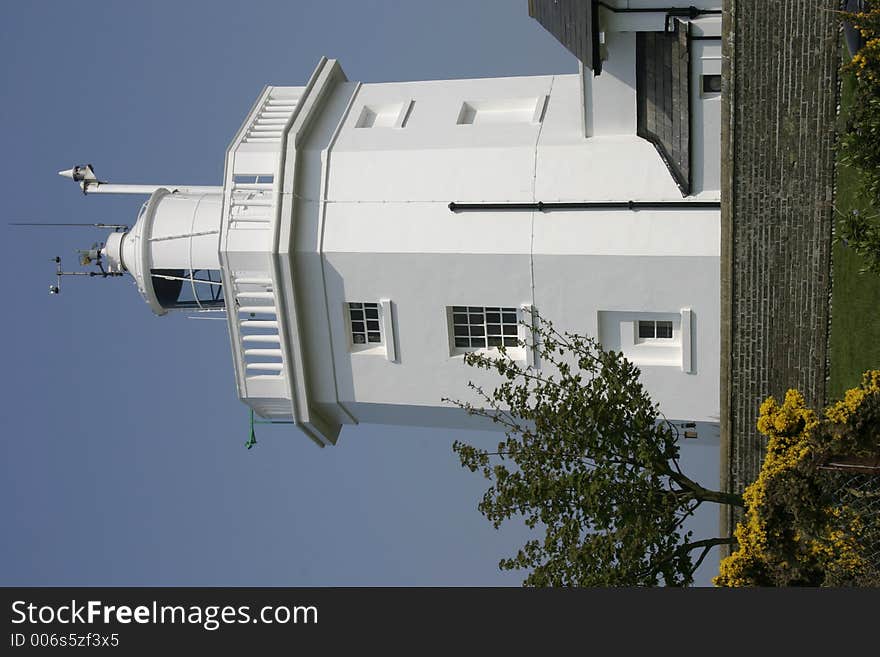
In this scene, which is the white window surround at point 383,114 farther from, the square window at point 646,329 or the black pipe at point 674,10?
the square window at point 646,329

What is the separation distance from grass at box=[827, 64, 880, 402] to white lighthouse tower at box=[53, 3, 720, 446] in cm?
237

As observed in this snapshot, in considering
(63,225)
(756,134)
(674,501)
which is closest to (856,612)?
(674,501)

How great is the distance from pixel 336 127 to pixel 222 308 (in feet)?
17.3

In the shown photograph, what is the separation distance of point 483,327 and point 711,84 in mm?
7215

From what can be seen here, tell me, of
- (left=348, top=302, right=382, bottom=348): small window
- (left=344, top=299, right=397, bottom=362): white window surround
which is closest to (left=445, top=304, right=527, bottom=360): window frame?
(left=344, top=299, right=397, bottom=362): white window surround

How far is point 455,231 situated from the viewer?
22938 millimetres

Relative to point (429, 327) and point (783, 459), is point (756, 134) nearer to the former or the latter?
point (783, 459)

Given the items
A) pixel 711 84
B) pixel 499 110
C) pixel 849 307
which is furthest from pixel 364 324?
pixel 849 307

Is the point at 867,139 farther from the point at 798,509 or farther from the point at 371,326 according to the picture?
the point at 371,326

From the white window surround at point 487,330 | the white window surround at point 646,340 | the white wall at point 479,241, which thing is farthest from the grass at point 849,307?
the white window surround at point 487,330

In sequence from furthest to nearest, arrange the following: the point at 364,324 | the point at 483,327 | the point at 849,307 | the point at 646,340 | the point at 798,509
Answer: the point at 364,324 → the point at 483,327 → the point at 646,340 → the point at 849,307 → the point at 798,509

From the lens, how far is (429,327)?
2403 cm

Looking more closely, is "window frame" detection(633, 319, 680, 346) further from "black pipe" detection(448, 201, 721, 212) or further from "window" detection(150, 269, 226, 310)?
"window" detection(150, 269, 226, 310)

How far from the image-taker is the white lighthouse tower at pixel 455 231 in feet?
72.5
